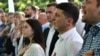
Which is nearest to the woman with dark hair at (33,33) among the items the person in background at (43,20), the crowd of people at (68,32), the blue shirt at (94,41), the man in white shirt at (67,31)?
the crowd of people at (68,32)

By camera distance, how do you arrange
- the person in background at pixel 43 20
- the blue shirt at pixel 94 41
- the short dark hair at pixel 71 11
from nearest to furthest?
the blue shirt at pixel 94 41
the short dark hair at pixel 71 11
the person in background at pixel 43 20

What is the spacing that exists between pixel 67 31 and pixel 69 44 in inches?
7.9

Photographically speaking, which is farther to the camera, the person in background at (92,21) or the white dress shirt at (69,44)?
the white dress shirt at (69,44)

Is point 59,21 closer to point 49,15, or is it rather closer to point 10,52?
point 49,15

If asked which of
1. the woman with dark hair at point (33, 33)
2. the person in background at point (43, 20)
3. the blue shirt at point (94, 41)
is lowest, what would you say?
the person in background at point (43, 20)

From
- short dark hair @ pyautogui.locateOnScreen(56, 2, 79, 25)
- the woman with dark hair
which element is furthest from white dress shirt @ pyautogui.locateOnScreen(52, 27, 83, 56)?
the woman with dark hair

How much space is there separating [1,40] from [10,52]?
62 centimetres

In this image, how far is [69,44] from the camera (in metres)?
3.29

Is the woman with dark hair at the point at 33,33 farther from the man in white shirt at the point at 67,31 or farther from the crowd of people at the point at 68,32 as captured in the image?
the man in white shirt at the point at 67,31

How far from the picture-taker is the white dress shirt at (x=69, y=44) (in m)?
3.27

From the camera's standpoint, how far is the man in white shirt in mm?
3285

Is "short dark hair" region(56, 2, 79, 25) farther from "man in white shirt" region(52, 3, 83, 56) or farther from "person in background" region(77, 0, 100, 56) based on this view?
"person in background" region(77, 0, 100, 56)

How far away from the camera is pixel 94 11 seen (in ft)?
9.36

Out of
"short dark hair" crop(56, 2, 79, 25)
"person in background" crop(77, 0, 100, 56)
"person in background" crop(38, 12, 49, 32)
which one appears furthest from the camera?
"person in background" crop(38, 12, 49, 32)
